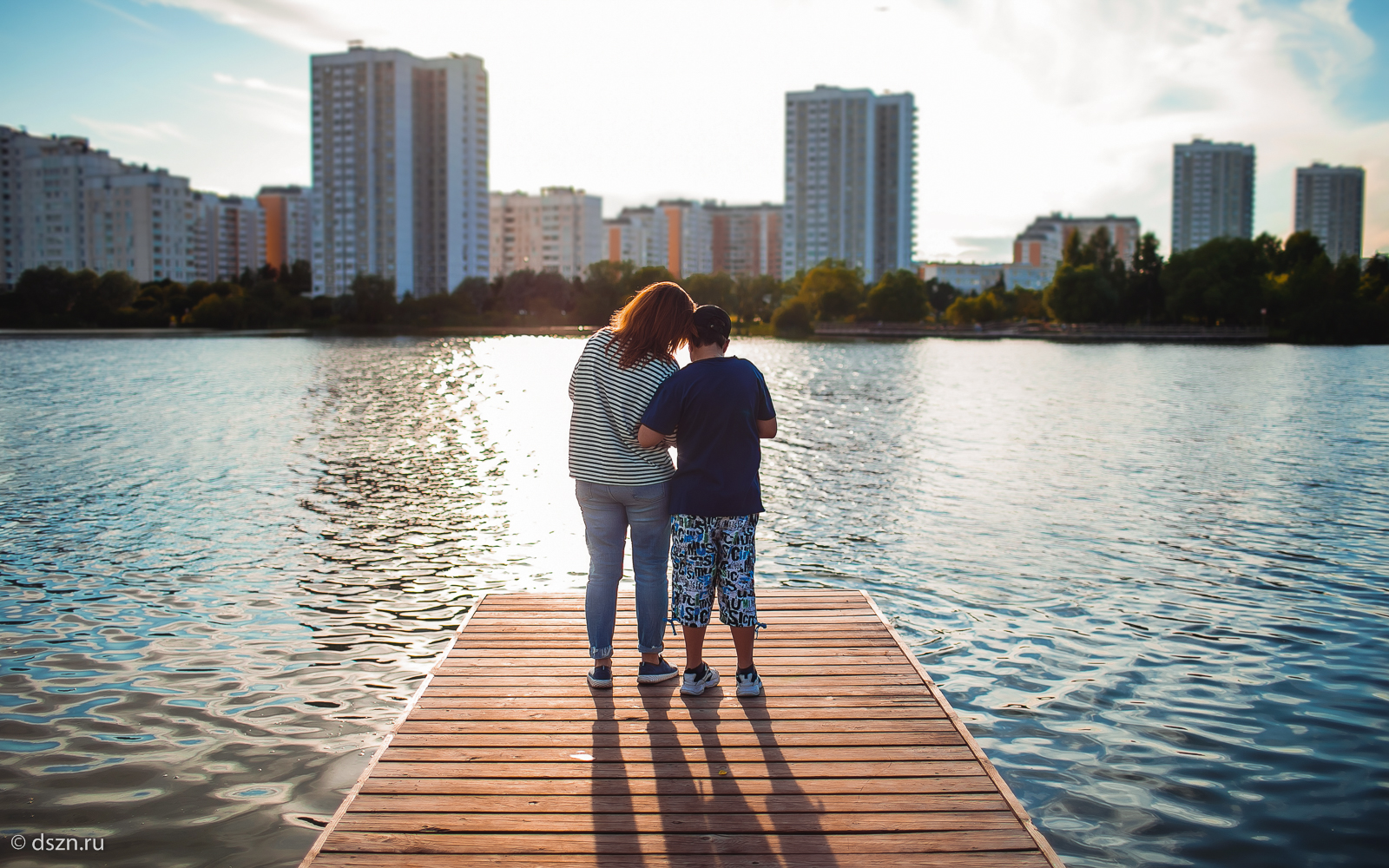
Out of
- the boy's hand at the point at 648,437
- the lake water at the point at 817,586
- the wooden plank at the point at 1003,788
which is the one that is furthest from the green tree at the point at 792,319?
the boy's hand at the point at 648,437

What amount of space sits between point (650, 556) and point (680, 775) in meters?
1.36

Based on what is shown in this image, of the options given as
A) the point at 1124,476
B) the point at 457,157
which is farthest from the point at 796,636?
the point at 457,157

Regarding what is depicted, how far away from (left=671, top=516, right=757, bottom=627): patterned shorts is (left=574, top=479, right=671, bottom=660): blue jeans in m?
0.15

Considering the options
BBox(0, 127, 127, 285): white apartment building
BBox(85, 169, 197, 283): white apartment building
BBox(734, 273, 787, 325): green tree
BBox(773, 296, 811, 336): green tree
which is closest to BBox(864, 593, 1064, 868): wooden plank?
BBox(773, 296, 811, 336): green tree

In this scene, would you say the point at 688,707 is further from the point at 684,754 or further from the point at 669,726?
the point at 684,754

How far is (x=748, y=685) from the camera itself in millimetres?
6078

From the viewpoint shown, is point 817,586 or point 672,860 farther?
point 817,586

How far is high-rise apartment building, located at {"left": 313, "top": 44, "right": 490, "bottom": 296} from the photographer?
16150 centimetres

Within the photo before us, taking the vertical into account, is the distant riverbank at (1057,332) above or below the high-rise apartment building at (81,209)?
below

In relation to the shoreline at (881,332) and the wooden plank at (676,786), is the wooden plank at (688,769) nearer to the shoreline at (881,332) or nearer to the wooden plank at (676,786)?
the wooden plank at (676,786)

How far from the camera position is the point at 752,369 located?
5.66m

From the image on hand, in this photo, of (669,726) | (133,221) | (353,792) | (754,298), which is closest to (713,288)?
(754,298)

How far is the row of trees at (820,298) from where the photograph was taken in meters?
112

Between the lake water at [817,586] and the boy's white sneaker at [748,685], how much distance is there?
1988mm
